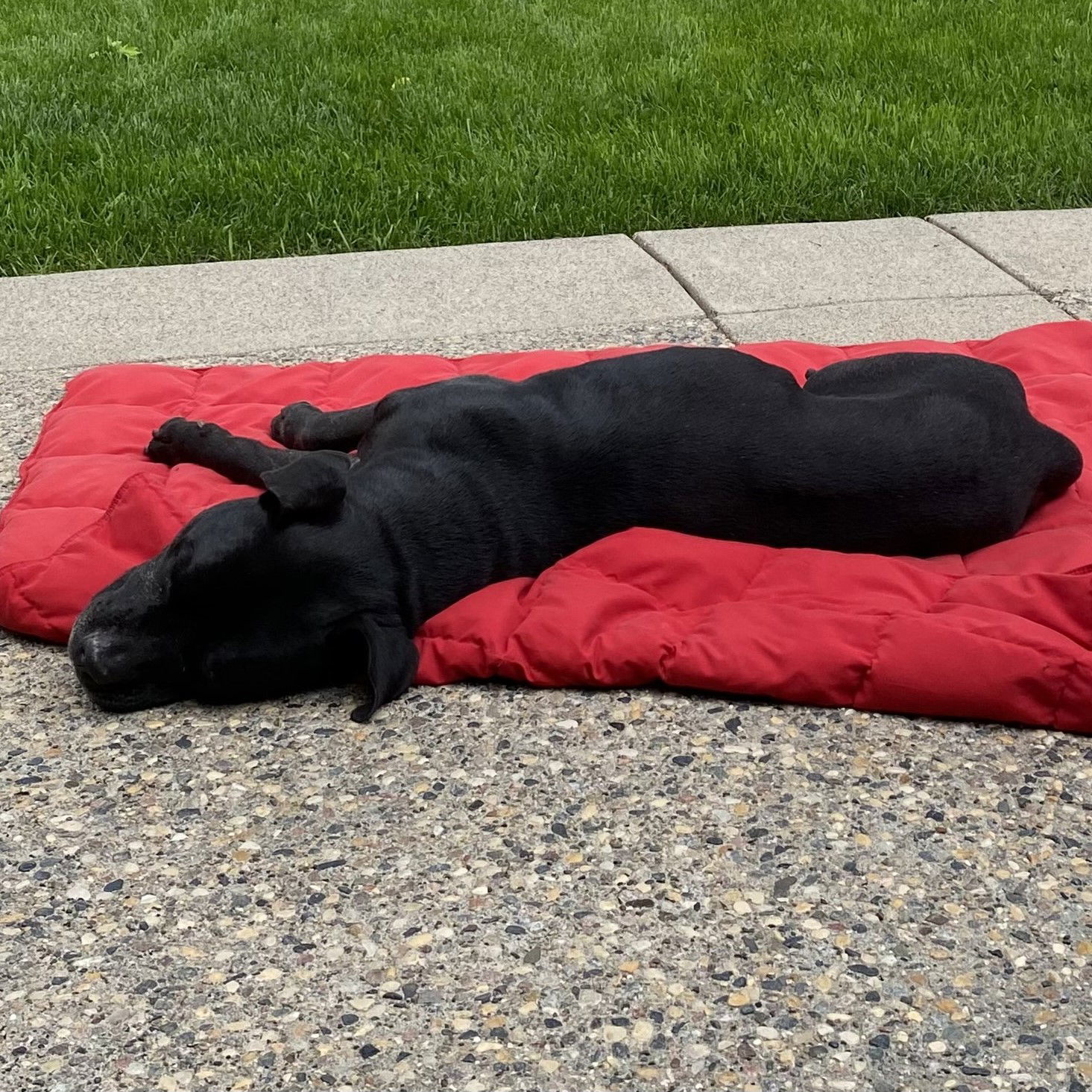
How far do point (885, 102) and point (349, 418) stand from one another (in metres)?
5.24

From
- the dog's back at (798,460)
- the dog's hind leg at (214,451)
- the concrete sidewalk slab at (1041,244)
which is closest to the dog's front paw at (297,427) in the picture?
the dog's hind leg at (214,451)

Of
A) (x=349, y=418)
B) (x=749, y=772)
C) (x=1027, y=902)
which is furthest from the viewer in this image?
(x=349, y=418)

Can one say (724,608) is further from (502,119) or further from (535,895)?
(502,119)

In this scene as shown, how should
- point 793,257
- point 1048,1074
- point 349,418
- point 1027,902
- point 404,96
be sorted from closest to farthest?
1. point 1048,1074
2. point 1027,902
3. point 349,418
4. point 793,257
5. point 404,96

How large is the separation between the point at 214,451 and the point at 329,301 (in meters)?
2.03

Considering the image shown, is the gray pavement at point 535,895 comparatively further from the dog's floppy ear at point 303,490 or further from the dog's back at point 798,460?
the dog's back at point 798,460

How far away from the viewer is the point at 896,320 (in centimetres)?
612

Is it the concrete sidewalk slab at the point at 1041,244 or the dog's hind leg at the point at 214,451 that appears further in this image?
the concrete sidewalk slab at the point at 1041,244

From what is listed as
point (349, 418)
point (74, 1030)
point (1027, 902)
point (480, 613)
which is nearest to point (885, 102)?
point (349, 418)

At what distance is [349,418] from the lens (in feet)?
15.2

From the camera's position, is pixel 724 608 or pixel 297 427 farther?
pixel 297 427

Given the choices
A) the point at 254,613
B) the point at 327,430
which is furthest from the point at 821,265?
the point at 254,613

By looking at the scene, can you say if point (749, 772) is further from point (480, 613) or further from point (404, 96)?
point (404, 96)

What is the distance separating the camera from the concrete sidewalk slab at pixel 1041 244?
258 inches
